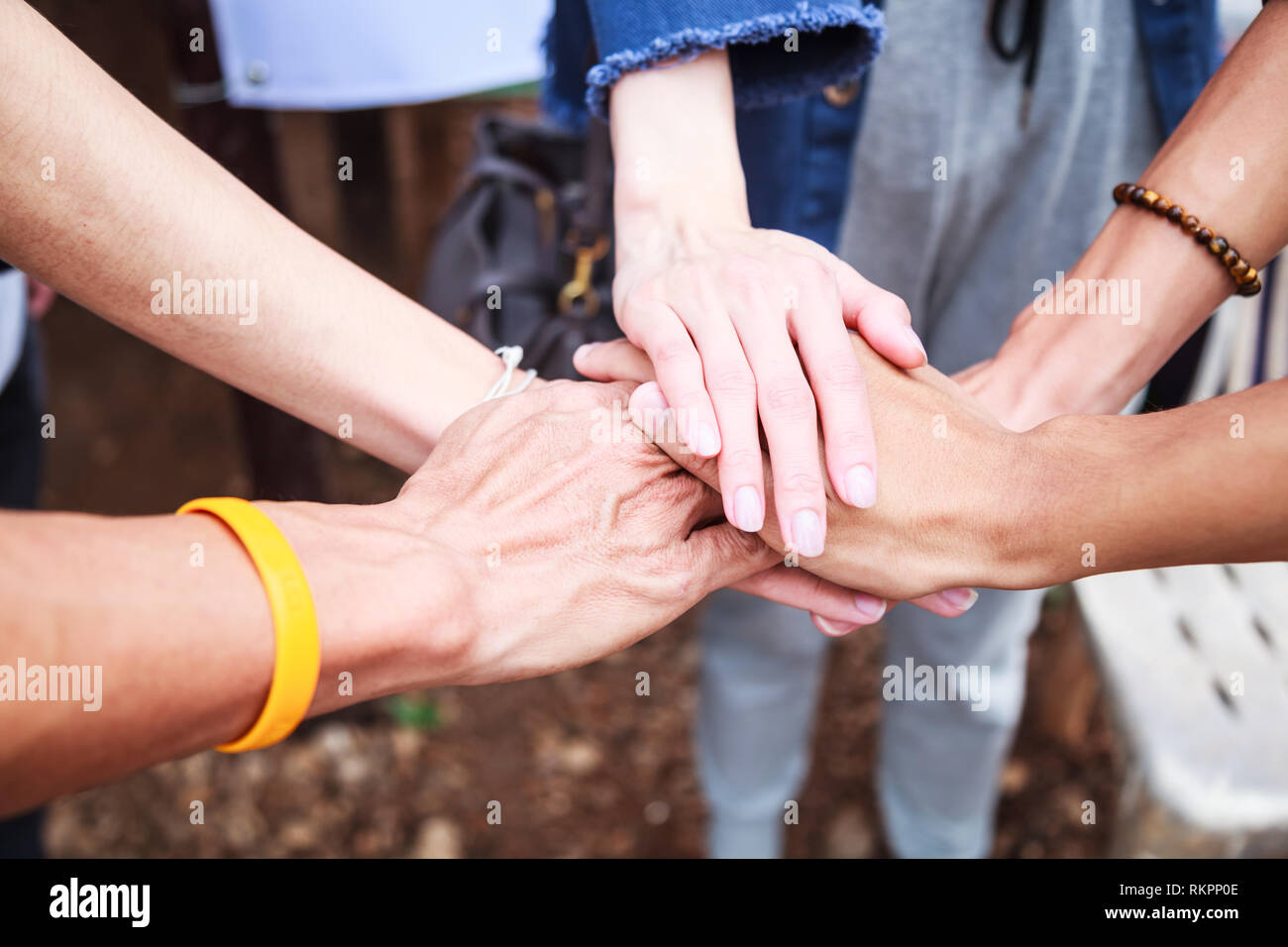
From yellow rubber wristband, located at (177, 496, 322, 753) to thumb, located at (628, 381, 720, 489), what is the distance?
1.48 ft

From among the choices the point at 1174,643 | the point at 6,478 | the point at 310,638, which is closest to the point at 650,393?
the point at 310,638

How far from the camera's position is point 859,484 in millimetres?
942

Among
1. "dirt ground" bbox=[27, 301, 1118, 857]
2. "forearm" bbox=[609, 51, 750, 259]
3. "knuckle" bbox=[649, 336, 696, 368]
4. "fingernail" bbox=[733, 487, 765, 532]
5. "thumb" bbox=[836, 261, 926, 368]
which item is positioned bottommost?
"dirt ground" bbox=[27, 301, 1118, 857]

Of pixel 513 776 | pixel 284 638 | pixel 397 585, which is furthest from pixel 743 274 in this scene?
pixel 513 776

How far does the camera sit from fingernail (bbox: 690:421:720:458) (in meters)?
0.94

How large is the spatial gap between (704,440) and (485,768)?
4.74 feet

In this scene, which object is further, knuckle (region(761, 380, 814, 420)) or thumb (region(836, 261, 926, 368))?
thumb (region(836, 261, 926, 368))

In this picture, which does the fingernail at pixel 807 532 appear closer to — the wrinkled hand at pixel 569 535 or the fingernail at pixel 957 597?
the wrinkled hand at pixel 569 535

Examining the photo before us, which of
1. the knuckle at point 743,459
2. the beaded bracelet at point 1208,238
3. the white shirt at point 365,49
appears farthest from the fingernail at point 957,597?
the white shirt at point 365,49

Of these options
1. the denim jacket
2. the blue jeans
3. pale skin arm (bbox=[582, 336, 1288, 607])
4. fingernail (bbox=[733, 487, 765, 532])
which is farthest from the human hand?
the blue jeans

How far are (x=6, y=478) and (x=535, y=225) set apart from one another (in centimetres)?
94

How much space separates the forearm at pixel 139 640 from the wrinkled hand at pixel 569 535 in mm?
155

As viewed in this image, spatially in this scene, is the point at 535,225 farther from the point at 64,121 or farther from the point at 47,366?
the point at 47,366

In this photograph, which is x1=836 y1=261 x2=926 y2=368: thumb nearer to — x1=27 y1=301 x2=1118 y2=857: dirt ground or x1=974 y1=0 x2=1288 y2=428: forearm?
x1=974 y1=0 x2=1288 y2=428: forearm
